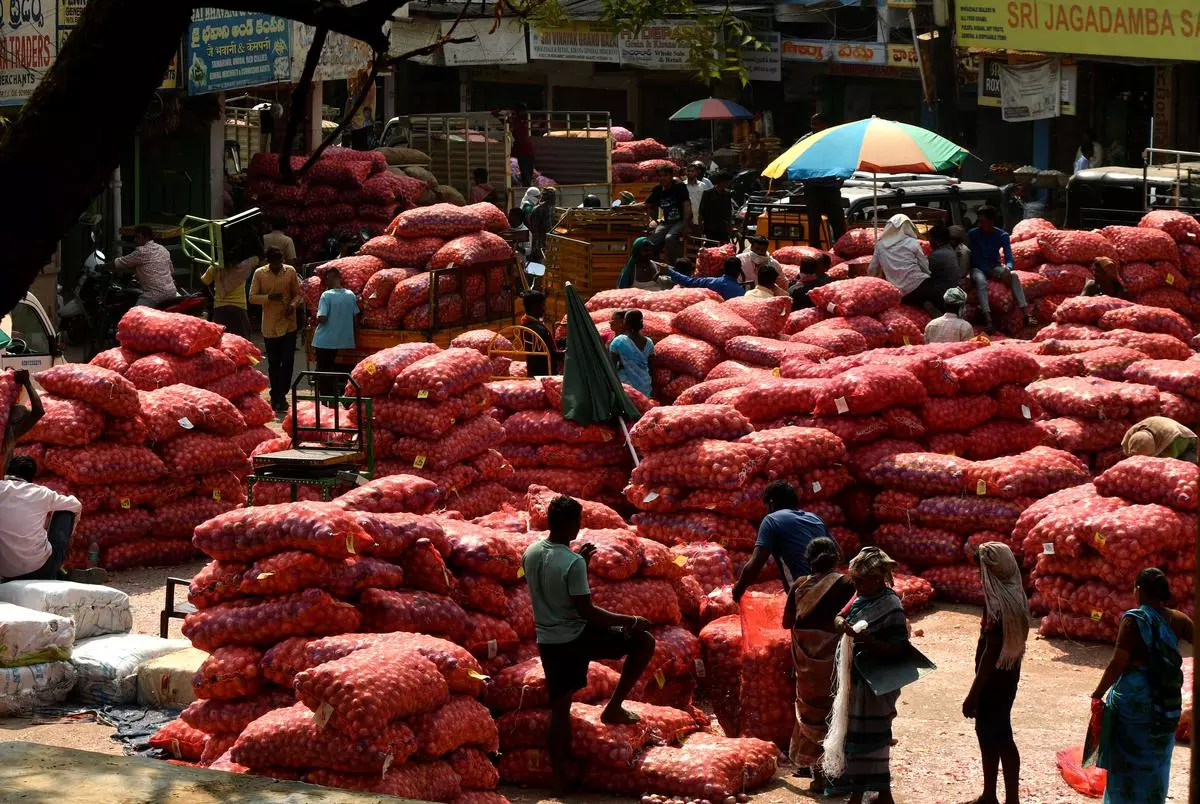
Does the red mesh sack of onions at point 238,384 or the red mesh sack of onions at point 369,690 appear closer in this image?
the red mesh sack of onions at point 369,690

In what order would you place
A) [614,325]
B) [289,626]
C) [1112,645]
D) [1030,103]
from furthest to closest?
[1030,103], [614,325], [1112,645], [289,626]

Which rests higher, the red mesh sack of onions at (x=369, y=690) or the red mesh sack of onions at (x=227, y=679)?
the red mesh sack of onions at (x=369, y=690)

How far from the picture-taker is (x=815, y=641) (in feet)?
25.9

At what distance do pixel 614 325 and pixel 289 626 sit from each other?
691 centimetres

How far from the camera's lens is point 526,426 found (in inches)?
500

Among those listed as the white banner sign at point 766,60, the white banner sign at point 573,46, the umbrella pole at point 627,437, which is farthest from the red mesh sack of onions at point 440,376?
the white banner sign at point 766,60

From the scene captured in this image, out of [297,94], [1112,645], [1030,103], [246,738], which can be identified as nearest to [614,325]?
[1112,645]

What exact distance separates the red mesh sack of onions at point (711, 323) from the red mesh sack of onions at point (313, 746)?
793 centimetres

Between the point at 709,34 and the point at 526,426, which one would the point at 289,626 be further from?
the point at 526,426

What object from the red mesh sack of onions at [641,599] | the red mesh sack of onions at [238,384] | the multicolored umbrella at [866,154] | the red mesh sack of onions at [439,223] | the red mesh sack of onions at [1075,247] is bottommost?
the red mesh sack of onions at [641,599]

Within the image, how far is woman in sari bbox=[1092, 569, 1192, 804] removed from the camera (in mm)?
6969

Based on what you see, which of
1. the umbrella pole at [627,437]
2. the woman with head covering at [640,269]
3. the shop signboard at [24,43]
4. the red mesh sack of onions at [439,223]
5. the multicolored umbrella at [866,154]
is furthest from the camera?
the shop signboard at [24,43]

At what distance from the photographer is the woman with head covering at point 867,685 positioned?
7242 mm

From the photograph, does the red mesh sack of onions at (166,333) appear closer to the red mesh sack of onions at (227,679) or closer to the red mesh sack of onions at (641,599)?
the red mesh sack of onions at (641,599)
